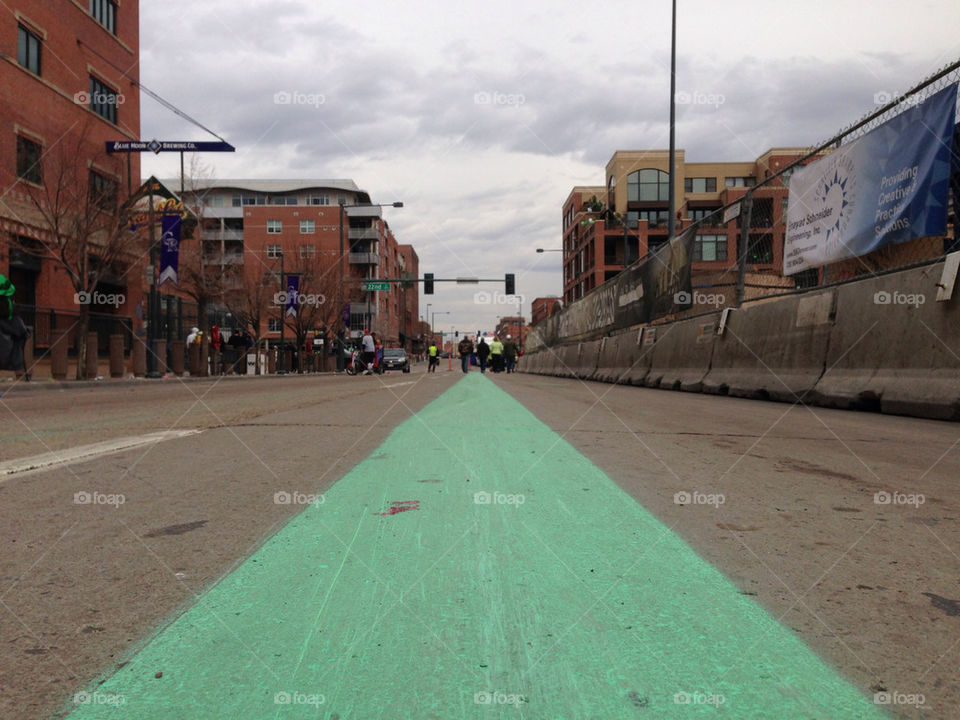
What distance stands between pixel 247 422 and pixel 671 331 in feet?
32.1

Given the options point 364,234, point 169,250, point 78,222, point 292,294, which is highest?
point 364,234

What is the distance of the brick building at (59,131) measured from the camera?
23156 mm

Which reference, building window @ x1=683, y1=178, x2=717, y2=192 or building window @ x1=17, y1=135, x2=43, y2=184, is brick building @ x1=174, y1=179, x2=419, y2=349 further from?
building window @ x1=17, y1=135, x2=43, y2=184

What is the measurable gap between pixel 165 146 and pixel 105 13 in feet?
23.2

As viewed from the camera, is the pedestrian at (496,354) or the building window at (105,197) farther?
the pedestrian at (496,354)

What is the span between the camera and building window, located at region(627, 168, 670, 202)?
227 ft

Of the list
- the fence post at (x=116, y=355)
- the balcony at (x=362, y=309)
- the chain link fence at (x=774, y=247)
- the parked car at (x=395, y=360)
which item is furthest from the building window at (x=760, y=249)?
the balcony at (x=362, y=309)

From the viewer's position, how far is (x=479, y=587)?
193cm

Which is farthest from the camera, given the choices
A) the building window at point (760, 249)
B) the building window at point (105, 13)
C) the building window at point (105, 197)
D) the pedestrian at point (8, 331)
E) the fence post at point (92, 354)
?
the building window at point (105, 13)

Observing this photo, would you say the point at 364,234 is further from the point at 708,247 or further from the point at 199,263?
the point at 708,247

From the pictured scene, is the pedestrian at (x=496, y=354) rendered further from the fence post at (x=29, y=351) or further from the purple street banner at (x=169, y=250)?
the fence post at (x=29, y=351)

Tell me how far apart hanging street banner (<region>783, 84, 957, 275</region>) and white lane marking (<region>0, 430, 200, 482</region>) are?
7431 millimetres

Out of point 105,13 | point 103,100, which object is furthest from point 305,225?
point 103,100

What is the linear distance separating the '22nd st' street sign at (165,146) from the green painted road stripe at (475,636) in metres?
29.2
